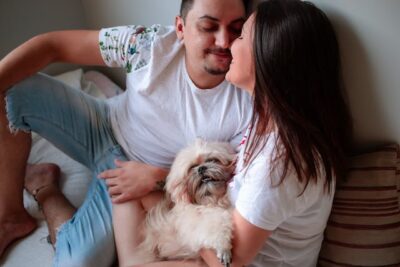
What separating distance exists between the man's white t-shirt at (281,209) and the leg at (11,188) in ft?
A: 2.95

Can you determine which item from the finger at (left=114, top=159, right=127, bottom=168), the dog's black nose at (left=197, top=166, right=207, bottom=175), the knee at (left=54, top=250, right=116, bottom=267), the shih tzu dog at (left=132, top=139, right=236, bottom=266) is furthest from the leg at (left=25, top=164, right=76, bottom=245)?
the dog's black nose at (left=197, top=166, right=207, bottom=175)

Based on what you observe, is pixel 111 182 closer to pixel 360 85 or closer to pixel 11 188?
pixel 11 188

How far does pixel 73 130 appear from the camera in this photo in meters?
1.59

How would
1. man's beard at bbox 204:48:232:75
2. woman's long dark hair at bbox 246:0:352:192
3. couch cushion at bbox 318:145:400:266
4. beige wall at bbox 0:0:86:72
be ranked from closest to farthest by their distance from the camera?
woman's long dark hair at bbox 246:0:352:192 → couch cushion at bbox 318:145:400:266 → man's beard at bbox 204:48:232:75 → beige wall at bbox 0:0:86:72

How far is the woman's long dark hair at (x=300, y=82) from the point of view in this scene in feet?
3.03

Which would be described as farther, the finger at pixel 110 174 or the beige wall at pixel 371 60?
the finger at pixel 110 174

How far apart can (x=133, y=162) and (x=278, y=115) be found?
669 mm

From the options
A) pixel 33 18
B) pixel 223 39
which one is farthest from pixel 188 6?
pixel 33 18

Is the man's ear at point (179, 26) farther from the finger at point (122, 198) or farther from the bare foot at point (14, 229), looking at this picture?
the bare foot at point (14, 229)

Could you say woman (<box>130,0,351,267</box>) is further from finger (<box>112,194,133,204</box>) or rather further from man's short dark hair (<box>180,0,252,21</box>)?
finger (<box>112,194,133,204</box>)

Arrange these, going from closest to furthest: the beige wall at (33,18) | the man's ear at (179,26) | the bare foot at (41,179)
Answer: the man's ear at (179,26) < the bare foot at (41,179) < the beige wall at (33,18)

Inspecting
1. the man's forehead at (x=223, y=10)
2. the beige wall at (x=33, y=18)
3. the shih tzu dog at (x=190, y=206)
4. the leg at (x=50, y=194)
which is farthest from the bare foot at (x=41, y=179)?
the man's forehead at (x=223, y=10)

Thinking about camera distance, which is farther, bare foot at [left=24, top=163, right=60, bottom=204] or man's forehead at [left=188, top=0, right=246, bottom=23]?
bare foot at [left=24, top=163, right=60, bottom=204]

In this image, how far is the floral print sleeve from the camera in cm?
144
